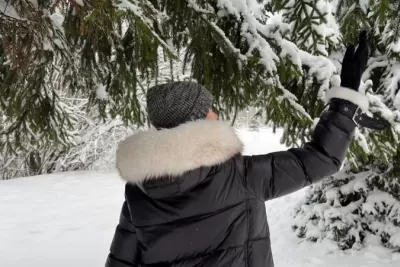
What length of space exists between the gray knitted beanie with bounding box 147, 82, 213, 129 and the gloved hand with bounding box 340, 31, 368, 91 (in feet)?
1.87

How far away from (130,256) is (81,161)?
14.4 metres

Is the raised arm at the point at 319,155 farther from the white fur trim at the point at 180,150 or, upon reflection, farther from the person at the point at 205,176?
the white fur trim at the point at 180,150

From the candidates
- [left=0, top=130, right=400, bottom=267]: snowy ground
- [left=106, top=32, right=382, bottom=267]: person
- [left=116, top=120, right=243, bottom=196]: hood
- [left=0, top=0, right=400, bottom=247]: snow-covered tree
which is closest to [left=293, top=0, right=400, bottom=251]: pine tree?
[left=0, top=130, right=400, bottom=267]: snowy ground

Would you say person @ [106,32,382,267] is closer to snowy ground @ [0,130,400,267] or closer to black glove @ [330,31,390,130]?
black glove @ [330,31,390,130]

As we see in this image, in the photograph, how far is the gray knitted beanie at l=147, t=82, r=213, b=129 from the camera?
1.59 m

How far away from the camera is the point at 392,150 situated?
2.93 m

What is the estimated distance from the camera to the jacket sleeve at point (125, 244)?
1.75 meters

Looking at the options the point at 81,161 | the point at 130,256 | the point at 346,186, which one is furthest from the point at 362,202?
the point at 81,161

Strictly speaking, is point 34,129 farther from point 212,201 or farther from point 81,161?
point 81,161

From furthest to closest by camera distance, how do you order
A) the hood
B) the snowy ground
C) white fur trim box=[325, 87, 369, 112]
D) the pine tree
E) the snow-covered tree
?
1. the snowy ground
2. the pine tree
3. the snow-covered tree
4. white fur trim box=[325, 87, 369, 112]
5. the hood

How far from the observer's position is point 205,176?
1.58 m

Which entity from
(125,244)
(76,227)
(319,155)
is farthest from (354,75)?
(76,227)

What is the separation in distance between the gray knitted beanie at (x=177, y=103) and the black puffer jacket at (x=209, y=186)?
2.1 inches

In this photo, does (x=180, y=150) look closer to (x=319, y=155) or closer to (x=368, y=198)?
(x=319, y=155)
